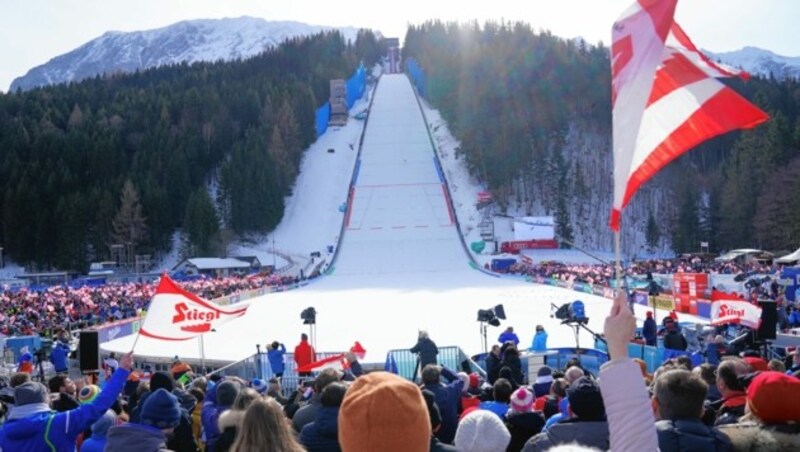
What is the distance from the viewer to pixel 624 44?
12.3ft

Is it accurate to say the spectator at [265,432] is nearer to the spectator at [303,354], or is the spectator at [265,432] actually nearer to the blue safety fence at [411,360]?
the spectator at [303,354]

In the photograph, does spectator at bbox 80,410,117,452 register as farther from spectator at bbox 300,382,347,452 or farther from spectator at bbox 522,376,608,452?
spectator at bbox 522,376,608,452

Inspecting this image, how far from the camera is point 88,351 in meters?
7.64

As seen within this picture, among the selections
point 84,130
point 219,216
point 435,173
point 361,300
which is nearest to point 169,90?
point 84,130

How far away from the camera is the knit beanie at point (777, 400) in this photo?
3062mm

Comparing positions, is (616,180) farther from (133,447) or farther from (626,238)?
(626,238)

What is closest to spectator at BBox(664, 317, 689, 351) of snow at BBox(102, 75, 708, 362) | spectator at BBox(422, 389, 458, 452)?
snow at BBox(102, 75, 708, 362)

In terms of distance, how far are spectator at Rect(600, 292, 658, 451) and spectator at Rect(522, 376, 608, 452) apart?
882mm

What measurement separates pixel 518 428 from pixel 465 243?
1858 inches

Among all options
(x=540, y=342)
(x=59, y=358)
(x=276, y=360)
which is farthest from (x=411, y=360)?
(x=59, y=358)

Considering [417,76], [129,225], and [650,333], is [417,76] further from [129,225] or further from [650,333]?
[650,333]

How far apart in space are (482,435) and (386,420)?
1.34 m

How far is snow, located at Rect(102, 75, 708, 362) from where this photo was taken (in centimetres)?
1967

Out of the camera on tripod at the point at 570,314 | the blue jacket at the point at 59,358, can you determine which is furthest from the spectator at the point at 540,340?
the blue jacket at the point at 59,358
